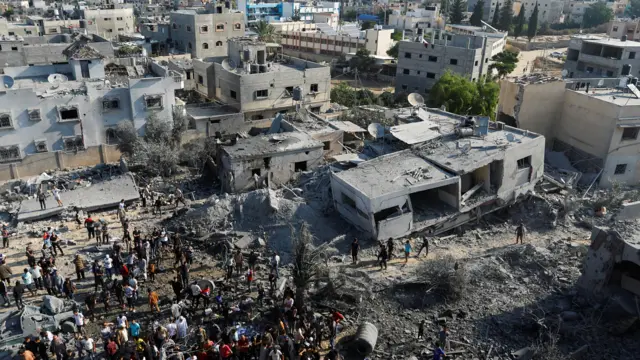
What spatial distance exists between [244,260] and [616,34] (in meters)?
73.9

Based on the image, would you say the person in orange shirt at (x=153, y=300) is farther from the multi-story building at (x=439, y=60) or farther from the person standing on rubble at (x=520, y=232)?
the multi-story building at (x=439, y=60)

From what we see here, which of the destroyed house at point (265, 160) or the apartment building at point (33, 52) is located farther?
the apartment building at point (33, 52)

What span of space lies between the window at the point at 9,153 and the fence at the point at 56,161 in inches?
14.5

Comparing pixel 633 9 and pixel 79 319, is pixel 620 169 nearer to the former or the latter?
pixel 79 319

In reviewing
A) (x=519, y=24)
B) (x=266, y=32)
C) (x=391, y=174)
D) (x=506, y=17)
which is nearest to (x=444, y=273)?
(x=391, y=174)

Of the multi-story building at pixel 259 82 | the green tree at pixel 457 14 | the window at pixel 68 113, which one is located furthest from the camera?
the green tree at pixel 457 14

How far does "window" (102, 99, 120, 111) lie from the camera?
3037 cm

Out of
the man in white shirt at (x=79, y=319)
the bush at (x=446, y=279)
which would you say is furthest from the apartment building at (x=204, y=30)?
the bush at (x=446, y=279)

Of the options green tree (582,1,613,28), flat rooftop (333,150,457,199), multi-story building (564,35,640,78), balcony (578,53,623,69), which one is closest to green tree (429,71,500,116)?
multi-story building (564,35,640,78)

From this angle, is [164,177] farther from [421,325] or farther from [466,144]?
[421,325]

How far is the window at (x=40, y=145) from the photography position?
29.2 meters

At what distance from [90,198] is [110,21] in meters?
53.6

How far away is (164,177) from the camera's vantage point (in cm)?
2883

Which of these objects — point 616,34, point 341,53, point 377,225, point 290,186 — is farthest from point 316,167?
point 616,34
